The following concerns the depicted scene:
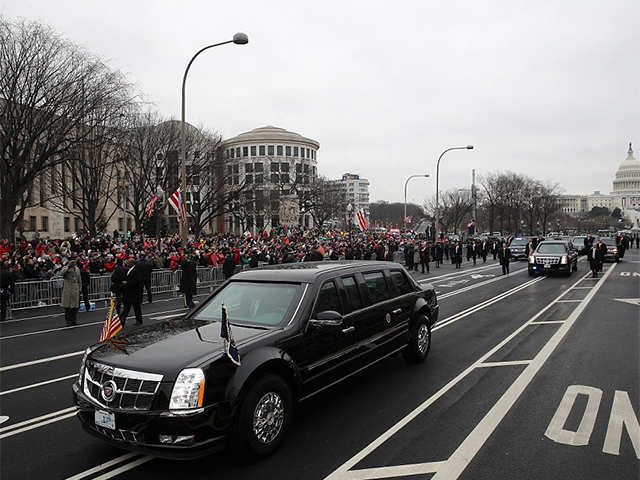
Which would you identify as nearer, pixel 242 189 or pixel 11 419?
pixel 11 419

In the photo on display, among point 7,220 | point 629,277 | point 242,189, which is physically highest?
point 242,189

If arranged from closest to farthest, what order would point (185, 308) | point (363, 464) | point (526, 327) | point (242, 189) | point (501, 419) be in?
point (363, 464)
point (501, 419)
point (526, 327)
point (185, 308)
point (242, 189)

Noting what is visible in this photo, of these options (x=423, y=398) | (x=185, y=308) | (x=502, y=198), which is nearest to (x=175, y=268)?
(x=185, y=308)

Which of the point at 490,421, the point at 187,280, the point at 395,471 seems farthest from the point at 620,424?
the point at 187,280

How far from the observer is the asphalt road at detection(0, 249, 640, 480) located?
416 cm

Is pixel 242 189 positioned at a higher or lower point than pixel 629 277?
higher

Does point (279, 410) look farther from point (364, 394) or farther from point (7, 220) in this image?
point (7, 220)

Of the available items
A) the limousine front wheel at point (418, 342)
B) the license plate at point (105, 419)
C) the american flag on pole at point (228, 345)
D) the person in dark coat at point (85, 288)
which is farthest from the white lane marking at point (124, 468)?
the person in dark coat at point (85, 288)

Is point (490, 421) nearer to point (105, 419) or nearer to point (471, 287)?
point (105, 419)

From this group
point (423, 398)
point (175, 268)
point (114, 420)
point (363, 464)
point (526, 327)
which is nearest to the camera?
point (114, 420)

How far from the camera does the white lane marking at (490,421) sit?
4152mm

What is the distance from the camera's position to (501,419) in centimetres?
520

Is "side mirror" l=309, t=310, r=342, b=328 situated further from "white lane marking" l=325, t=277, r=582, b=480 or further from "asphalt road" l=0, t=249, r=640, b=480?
"white lane marking" l=325, t=277, r=582, b=480

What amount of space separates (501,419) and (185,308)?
35.7 ft
